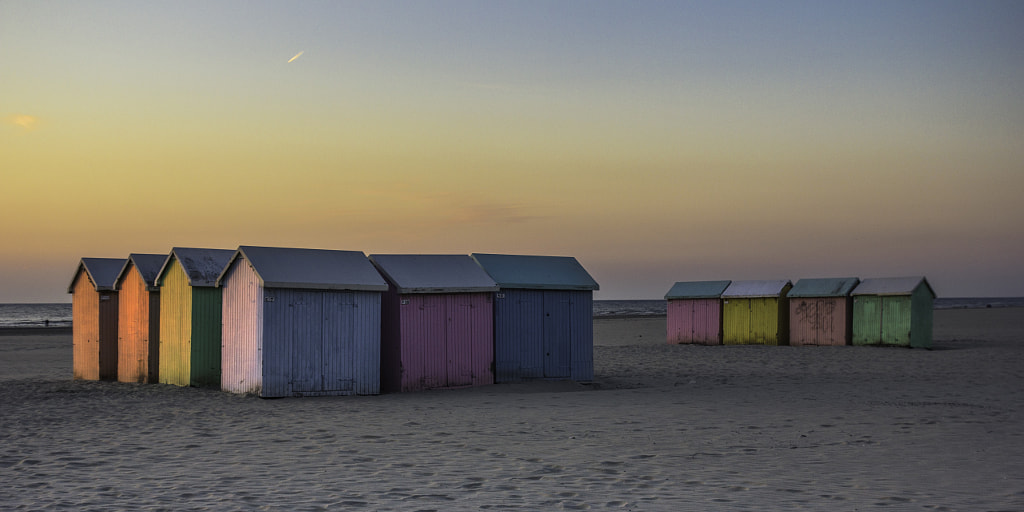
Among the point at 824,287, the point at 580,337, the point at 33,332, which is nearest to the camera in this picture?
the point at 580,337

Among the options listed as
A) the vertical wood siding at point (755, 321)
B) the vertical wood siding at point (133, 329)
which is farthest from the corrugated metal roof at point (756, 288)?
the vertical wood siding at point (133, 329)

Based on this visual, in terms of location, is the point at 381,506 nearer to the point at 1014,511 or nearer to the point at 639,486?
the point at 639,486

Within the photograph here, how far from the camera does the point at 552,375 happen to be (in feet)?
A: 68.7

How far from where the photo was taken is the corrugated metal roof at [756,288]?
121 feet

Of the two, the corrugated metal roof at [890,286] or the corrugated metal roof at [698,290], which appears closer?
the corrugated metal roof at [890,286]

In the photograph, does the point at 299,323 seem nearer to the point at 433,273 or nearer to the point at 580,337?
the point at 433,273

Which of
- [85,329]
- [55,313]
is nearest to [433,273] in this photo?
[85,329]

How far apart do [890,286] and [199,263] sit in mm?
26301

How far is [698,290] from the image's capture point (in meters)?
39.5

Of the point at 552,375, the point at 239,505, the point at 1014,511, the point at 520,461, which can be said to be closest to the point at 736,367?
the point at 552,375

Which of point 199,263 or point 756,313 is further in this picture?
point 756,313

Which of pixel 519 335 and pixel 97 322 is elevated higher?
pixel 97 322

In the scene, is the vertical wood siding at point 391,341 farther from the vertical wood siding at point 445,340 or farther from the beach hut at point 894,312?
the beach hut at point 894,312

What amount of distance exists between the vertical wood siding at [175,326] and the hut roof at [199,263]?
0.63 ft
